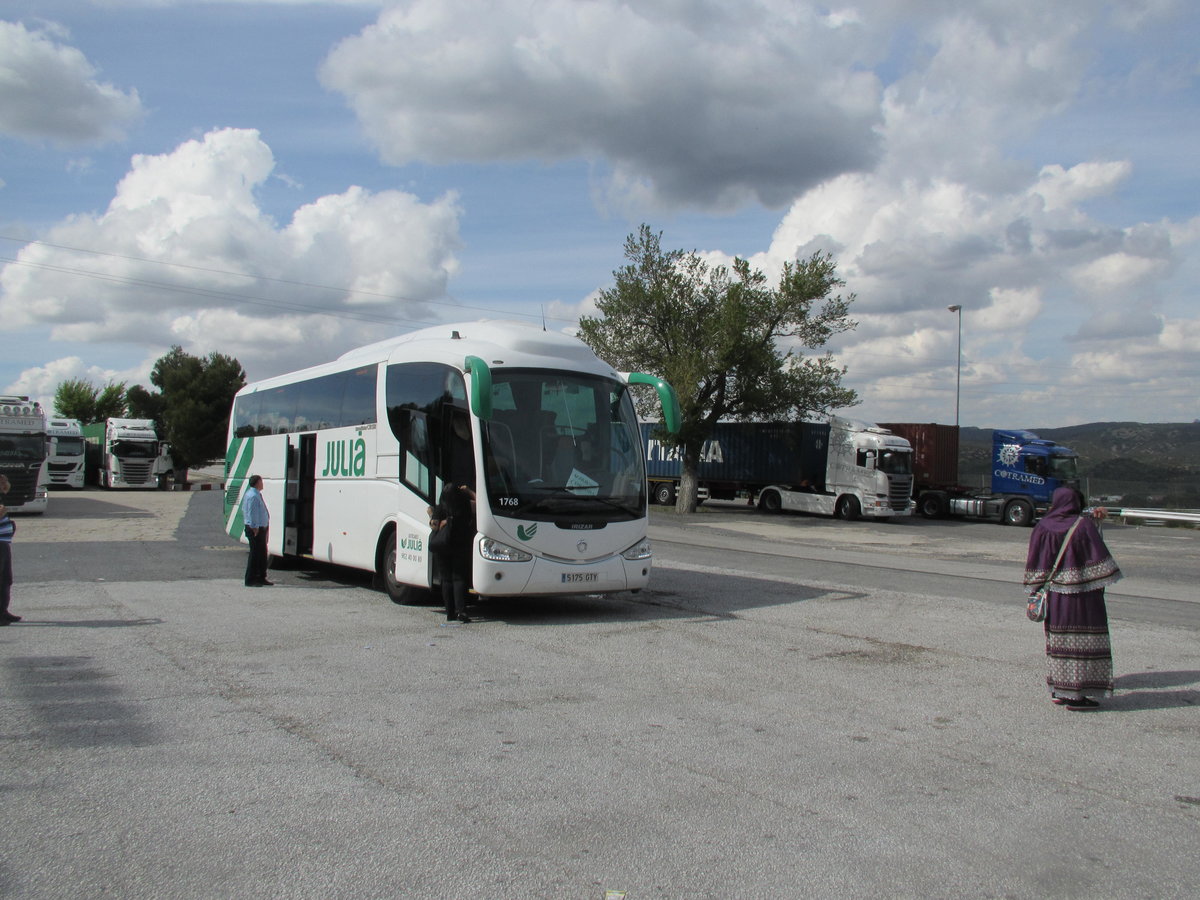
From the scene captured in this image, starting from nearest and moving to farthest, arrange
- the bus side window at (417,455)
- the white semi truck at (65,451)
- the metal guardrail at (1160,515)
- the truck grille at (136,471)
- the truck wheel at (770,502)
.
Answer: the bus side window at (417,455) → the metal guardrail at (1160,515) → the truck wheel at (770,502) → the white semi truck at (65,451) → the truck grille at (136,471)

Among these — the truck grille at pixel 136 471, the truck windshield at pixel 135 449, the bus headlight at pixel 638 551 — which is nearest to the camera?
the bus headlight at pixel 638 551

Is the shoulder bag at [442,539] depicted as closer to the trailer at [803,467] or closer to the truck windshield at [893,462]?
the trailer at [803,467]

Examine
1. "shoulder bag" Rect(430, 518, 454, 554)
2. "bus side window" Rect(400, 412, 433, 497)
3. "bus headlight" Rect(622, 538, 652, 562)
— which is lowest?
"bus headlight" Rect(622, 538, 652, 562)

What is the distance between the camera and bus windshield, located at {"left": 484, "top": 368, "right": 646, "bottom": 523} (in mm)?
A: 10367

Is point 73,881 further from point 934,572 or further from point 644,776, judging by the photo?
point 934,572

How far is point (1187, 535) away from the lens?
32.5 meters

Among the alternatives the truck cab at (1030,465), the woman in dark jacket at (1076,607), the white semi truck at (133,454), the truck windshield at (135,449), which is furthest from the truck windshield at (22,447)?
the truck cab at (1030,465)

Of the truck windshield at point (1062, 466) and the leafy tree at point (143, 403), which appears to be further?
the leafy tree at point (143, 403)

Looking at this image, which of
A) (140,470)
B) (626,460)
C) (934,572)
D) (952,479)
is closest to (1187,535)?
(952,479)

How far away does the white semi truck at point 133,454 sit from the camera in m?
47.3

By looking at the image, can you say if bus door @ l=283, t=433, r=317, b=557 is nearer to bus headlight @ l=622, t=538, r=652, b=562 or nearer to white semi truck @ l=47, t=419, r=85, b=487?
bus headlight @ l=622, t=538, r=652, b=562

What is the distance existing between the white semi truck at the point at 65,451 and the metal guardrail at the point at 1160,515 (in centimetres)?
4624

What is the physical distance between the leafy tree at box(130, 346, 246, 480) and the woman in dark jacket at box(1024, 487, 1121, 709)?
65.3m

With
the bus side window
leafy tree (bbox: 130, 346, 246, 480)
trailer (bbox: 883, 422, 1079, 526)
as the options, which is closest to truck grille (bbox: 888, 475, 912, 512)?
trailer (bbox: 883, 422, 1079, 526)
